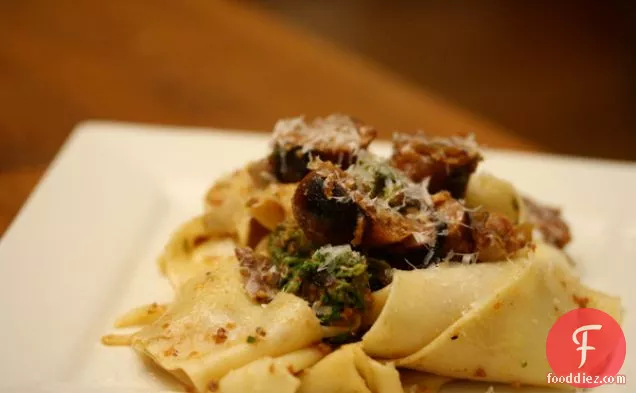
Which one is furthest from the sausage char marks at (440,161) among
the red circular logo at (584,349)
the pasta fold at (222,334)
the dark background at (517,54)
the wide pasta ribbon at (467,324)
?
the dark background at (517,54)

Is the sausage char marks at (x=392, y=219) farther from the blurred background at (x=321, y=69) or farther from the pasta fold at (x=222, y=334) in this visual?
the blurred background at (x=321, y=69)

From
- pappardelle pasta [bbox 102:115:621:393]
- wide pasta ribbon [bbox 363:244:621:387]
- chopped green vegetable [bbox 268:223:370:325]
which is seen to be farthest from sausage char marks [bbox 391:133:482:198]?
chopped green vegetable [bbox 268:223:370:325]

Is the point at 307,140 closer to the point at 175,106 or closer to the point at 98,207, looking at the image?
the point at 98,207

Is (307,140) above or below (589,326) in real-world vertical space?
above

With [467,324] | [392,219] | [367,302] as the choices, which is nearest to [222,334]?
[367,302]

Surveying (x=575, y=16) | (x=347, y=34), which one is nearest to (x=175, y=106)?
(x=347, y=34)

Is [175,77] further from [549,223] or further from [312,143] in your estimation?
[549,223]
